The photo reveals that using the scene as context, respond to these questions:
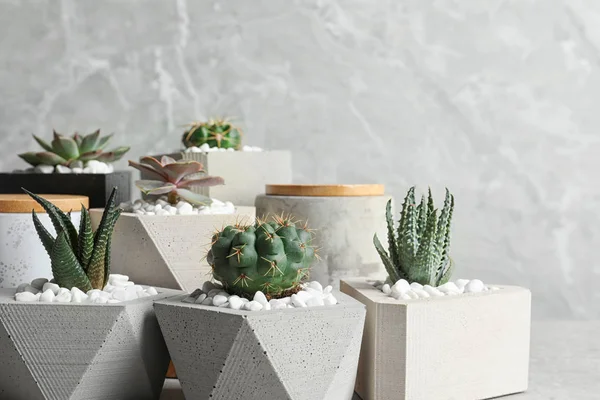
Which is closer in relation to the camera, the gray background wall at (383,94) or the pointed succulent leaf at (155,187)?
the pointed succulent leaf at (155,187)

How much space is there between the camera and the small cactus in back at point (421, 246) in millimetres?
2215

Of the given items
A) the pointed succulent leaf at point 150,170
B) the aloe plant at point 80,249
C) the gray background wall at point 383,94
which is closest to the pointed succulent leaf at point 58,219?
the aloe plant at point 80,249

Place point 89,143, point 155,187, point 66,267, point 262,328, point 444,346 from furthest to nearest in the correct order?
point 89,143 < point 155,187 < point 444,346 < point 66,267 < point 262,328

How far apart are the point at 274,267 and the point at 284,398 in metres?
0.33

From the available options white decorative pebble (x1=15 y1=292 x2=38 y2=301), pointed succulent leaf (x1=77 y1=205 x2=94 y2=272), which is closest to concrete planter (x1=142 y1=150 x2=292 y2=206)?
pointed succulent leaf (x1=77 y1=205 x2=94 y2=272)

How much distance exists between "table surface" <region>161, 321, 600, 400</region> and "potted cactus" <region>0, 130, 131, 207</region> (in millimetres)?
879

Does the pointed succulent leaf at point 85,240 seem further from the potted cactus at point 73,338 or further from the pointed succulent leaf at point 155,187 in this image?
the pointed succulent leaf at point 155,187

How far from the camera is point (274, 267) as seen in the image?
6.10 feet

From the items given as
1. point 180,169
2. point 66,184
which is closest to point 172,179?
point 180,169

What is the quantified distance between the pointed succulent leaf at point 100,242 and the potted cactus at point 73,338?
29mm

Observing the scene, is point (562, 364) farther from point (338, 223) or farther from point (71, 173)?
point (71, 173)

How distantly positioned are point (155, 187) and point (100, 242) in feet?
1.57

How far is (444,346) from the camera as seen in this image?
2.09 meters

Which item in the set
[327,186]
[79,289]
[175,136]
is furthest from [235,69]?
[79,289]
